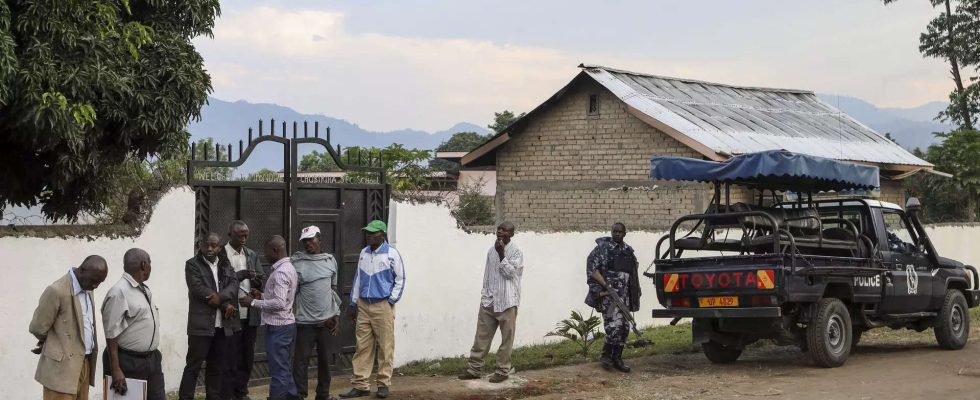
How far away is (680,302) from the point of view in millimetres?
11867

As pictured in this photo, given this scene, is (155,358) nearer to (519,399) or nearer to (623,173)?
(519,399)

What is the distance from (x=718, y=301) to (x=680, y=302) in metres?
0.48

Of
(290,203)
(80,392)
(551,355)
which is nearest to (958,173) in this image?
(551,355)

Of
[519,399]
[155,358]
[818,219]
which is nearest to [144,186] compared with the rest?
[155,358]

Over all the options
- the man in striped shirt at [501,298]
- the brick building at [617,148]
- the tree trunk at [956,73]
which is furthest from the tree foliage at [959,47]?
the man in striped shirt at [501,298]

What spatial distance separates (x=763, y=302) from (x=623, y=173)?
357 inches

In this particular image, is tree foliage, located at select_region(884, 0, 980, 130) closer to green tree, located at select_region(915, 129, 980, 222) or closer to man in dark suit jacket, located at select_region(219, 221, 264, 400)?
green tree, located at select_region(915, 129, 980, 222)

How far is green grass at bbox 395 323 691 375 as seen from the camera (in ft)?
40.2

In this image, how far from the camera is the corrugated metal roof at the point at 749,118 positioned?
789 inches

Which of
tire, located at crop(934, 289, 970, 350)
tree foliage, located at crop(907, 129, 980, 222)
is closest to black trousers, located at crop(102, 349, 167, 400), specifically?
tire, located at crop(934, 289, 970, 350)

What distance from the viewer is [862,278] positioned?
40.1 feet

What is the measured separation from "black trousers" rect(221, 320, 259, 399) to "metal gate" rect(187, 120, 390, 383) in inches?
51.2

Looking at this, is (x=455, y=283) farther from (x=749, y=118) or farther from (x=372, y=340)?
(x=749, y=118)

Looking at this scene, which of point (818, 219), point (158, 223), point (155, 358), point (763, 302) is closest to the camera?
point (155, 358)
